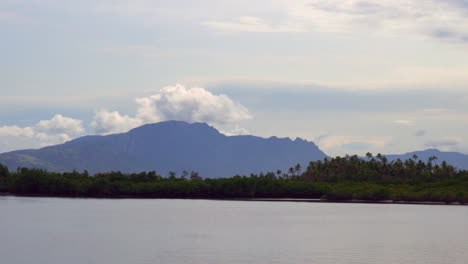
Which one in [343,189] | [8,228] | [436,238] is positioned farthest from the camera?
[343,189]

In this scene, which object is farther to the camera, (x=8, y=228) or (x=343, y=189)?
(x=343, y=189)

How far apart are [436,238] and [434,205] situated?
359ft

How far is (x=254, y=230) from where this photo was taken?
85.4 metres

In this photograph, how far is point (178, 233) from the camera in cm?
8000

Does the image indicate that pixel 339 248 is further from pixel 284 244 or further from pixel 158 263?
pixel 158 263

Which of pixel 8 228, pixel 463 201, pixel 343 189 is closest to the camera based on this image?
pixel 8 228

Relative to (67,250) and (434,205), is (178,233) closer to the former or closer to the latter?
(67,250)

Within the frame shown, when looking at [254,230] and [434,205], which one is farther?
[434,205]

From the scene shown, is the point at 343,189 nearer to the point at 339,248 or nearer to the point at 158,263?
the point at 339,248

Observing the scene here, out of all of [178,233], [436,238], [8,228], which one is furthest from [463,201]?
[8,228]

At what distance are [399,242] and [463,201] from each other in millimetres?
111381

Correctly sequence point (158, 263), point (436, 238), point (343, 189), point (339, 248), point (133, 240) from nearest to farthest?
point (158, 263), point (339, 248), point (133, 240), point (436, 238), point (343, 189)

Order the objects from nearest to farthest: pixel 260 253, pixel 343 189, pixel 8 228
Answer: pixel 260 253
pixel 8 228
pixel 343 189

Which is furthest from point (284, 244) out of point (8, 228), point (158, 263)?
point (8, 228)
